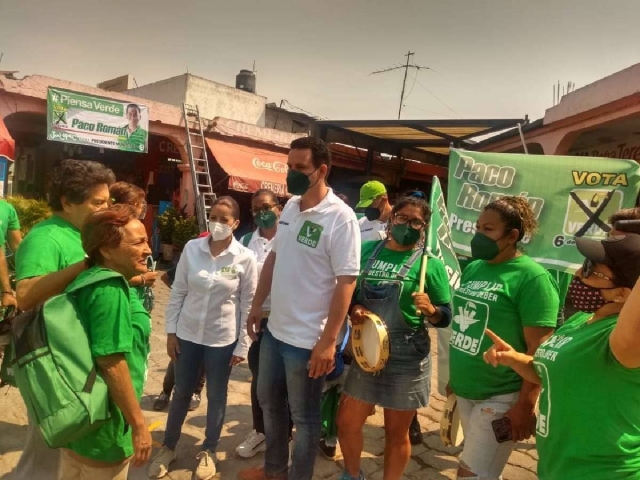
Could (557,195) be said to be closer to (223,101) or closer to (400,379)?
(400,379)

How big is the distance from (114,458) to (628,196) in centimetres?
372

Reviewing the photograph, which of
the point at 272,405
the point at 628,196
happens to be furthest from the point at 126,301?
the point at 628,196

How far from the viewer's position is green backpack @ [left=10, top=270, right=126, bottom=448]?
5.52ft

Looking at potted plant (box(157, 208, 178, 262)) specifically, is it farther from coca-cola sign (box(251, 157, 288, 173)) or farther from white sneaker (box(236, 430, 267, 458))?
white sneaker (box(236, 430, 267, 458))

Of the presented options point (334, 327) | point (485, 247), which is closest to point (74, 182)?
point (334, 327)

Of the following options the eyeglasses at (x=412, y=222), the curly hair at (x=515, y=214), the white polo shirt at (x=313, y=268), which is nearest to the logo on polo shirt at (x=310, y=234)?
the white polo shirt at (x=313, y=268)

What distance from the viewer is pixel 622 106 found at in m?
7.28

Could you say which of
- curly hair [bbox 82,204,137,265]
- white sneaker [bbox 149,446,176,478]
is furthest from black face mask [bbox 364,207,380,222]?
curly hair [bbox 82,204,137,265]

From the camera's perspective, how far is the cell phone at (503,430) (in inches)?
91.8

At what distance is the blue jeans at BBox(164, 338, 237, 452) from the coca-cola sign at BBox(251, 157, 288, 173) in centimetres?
962

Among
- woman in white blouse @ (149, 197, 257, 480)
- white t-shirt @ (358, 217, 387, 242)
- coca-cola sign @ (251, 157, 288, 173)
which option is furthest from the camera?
coca-cola sign @ (251, 157, 288, 173)

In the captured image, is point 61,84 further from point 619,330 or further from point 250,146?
point 619,330

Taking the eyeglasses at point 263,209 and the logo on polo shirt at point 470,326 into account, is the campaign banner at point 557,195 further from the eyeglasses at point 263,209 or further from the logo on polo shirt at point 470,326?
the eyeglasses at point 263,209

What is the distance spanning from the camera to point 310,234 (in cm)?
260
